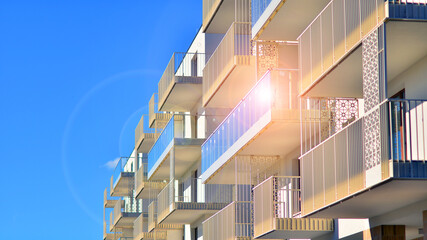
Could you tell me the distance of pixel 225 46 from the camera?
28.4 m

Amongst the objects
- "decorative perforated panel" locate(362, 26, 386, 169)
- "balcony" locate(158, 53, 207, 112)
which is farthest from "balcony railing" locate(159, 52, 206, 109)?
"decorative perforated panel" locate(362, 26, 386, 169)

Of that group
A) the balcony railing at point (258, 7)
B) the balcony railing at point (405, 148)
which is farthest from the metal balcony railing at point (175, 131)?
the balcony railing at point (405, 148)

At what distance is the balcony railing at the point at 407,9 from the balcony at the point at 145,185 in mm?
32520

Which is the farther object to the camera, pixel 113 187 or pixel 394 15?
pixel 113 187

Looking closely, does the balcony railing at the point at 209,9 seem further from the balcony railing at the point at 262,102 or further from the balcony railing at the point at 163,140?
the balcony railing at the point at 163,140

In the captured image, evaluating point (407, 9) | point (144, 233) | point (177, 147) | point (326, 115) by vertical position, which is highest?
point (177, 147)

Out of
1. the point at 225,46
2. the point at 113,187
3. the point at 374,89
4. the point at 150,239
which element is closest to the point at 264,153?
the point at 225,46

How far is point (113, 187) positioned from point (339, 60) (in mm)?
48528

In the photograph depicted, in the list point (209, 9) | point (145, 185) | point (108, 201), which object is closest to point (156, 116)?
point (145, 185)

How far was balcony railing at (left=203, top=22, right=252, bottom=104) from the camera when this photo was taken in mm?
27234

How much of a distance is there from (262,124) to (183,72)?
1740 cm

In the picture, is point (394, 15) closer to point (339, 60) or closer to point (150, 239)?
point (339, 60)

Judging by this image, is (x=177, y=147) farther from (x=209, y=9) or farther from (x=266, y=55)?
(x=266, y=55)

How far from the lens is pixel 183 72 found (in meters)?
40.1
